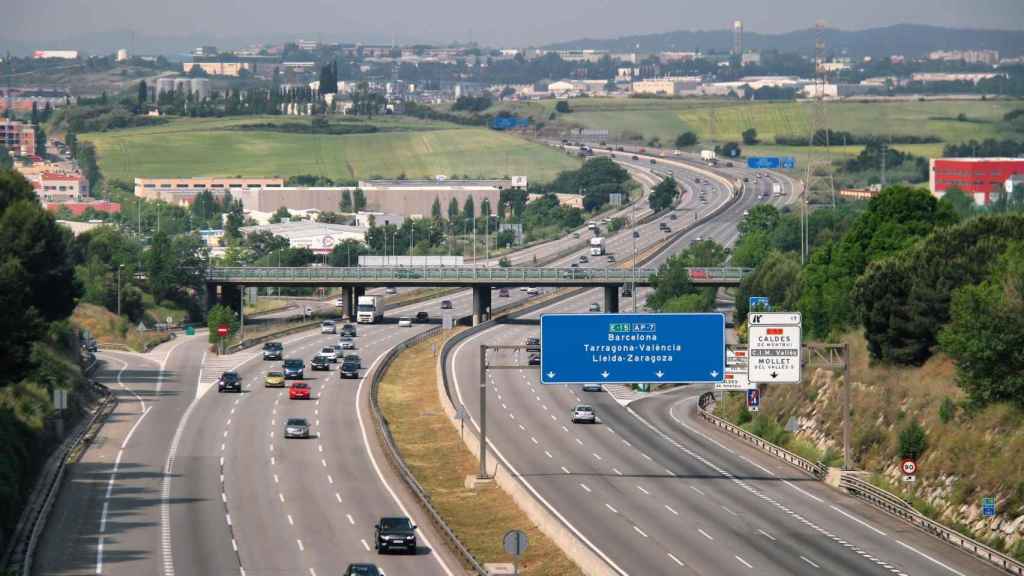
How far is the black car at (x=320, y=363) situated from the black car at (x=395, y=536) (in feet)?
223

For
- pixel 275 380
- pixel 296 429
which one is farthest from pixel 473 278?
pixel 296 429

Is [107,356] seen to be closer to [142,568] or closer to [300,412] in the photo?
[300,412]

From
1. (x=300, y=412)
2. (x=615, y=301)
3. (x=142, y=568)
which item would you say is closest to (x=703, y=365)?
Result: (x=142, y=568)

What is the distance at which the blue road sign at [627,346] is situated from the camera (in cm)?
7719

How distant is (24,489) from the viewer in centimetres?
7375

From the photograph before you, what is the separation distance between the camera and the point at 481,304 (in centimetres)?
16788

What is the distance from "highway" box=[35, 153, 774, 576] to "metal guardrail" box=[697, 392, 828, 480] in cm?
1898

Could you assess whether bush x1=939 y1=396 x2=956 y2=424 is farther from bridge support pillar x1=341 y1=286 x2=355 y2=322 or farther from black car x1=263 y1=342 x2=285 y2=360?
bridge support pillar x1=341 y1=286 x2=355 y2=322

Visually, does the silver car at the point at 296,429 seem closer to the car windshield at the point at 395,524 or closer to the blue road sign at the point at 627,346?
the blue road sign at the point at 627,346

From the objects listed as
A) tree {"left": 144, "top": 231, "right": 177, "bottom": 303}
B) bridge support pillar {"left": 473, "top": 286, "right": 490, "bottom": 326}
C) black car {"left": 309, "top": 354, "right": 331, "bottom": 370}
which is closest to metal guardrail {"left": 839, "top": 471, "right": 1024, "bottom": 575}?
black car {"left": 309, "top": 354, "right": 331, "bottom": 370}

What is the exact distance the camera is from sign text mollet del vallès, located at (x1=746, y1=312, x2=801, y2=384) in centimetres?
7875

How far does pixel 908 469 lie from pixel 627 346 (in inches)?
497

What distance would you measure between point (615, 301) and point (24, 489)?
96.2 metres

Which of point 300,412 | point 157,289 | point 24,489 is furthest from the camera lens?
point 157,289
